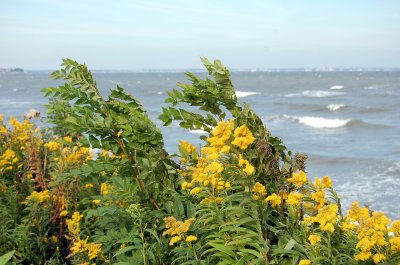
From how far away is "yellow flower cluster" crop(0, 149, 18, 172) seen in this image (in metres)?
4.36

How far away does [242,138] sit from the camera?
6.63 ft

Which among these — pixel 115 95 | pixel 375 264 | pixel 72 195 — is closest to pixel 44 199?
pixel 72 195

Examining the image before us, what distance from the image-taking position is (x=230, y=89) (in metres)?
2.44

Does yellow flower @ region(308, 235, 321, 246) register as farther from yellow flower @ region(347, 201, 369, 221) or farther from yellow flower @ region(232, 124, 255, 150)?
yellow flower @ region(232, 124, 255, 150)

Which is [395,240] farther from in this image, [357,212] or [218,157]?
[218,157]

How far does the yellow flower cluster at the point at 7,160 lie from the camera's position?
172 inches

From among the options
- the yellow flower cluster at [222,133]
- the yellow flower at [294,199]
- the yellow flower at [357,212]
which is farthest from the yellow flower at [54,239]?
the yellow flower at [357,212]

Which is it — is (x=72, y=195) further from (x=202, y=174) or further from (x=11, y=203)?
(x=202, y=174)

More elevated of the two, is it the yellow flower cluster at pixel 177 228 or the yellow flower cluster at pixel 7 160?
the yellow flower cluster at pixel 177 228

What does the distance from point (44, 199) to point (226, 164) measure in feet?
6.95

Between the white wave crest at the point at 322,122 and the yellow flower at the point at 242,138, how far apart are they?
2324 centimetres

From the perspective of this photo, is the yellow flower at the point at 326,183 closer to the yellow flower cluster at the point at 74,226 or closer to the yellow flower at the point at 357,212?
the yellow flower at the point at 357,212

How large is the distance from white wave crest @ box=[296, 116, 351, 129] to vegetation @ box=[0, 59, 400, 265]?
74.9ft

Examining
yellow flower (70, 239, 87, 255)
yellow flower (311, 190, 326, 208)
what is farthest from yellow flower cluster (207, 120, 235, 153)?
yellow flower (70, 239, 87, 255)
